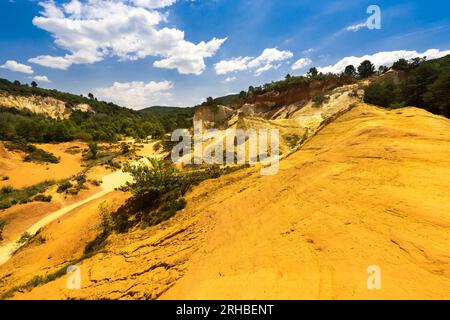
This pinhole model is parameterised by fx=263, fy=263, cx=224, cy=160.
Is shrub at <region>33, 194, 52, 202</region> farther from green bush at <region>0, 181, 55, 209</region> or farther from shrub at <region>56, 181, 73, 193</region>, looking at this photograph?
shrub at <region>56, 181, 73, 193</region>

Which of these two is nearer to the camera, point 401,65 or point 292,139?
point 292,139

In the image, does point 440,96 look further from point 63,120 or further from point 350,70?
point 63,120

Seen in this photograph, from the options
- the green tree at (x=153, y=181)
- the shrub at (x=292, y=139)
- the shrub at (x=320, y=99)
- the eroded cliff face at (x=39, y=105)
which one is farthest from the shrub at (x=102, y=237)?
the eroded cliff face at (x=39, y=105)

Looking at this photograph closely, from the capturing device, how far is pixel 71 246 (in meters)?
12.2

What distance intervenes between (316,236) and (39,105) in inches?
4504

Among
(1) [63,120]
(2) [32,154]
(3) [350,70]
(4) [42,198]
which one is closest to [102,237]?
(4) [42,198]

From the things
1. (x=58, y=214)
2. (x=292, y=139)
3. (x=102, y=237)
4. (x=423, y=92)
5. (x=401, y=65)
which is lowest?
(x=58, y=214)

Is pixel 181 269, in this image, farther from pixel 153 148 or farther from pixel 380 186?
pixel 153 148

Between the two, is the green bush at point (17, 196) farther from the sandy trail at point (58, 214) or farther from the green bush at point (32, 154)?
the green bush at point (32, 154)

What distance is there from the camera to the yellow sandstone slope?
425 cm

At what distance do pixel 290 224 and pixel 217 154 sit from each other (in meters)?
15.2

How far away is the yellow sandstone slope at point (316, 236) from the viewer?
425 cm

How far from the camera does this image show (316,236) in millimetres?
5461
